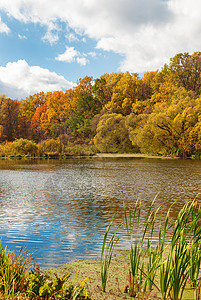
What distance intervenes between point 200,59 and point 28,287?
147 feet

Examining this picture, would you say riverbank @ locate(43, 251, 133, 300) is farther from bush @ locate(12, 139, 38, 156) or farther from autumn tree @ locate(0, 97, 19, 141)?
autumn tree @ locate(0, 97, 19, 141)

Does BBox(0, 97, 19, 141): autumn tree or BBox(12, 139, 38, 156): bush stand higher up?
BBox(0, 97, 19, 141): autumn tree

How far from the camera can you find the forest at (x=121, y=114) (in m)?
34.1

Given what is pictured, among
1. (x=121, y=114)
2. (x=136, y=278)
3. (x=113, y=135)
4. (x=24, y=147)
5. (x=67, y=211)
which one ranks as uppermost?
(x=121, y=114)

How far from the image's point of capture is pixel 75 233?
5902mm

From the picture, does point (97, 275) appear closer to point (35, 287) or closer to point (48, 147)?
point (35, 287)

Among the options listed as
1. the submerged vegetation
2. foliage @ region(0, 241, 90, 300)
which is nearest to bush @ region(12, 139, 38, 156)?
the submerged vegetation

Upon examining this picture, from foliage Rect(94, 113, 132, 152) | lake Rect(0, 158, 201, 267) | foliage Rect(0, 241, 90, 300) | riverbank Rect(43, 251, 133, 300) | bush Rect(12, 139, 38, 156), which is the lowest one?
lake Rect(0, 158, 201, 267)

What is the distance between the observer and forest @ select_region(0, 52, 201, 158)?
34094 mm

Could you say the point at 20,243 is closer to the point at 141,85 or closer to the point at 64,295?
the point at 64,295

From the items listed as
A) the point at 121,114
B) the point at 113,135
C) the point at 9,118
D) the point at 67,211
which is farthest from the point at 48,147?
the point at 67,211

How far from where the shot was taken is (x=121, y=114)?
46.1 metres

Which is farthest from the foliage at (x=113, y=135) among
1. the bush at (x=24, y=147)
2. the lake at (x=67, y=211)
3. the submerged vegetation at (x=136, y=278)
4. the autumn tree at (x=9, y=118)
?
the submerged vegetation at (x=136, y=278)

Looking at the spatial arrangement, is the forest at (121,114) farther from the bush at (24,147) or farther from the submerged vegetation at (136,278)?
the submerged vegetation at (136,278)
